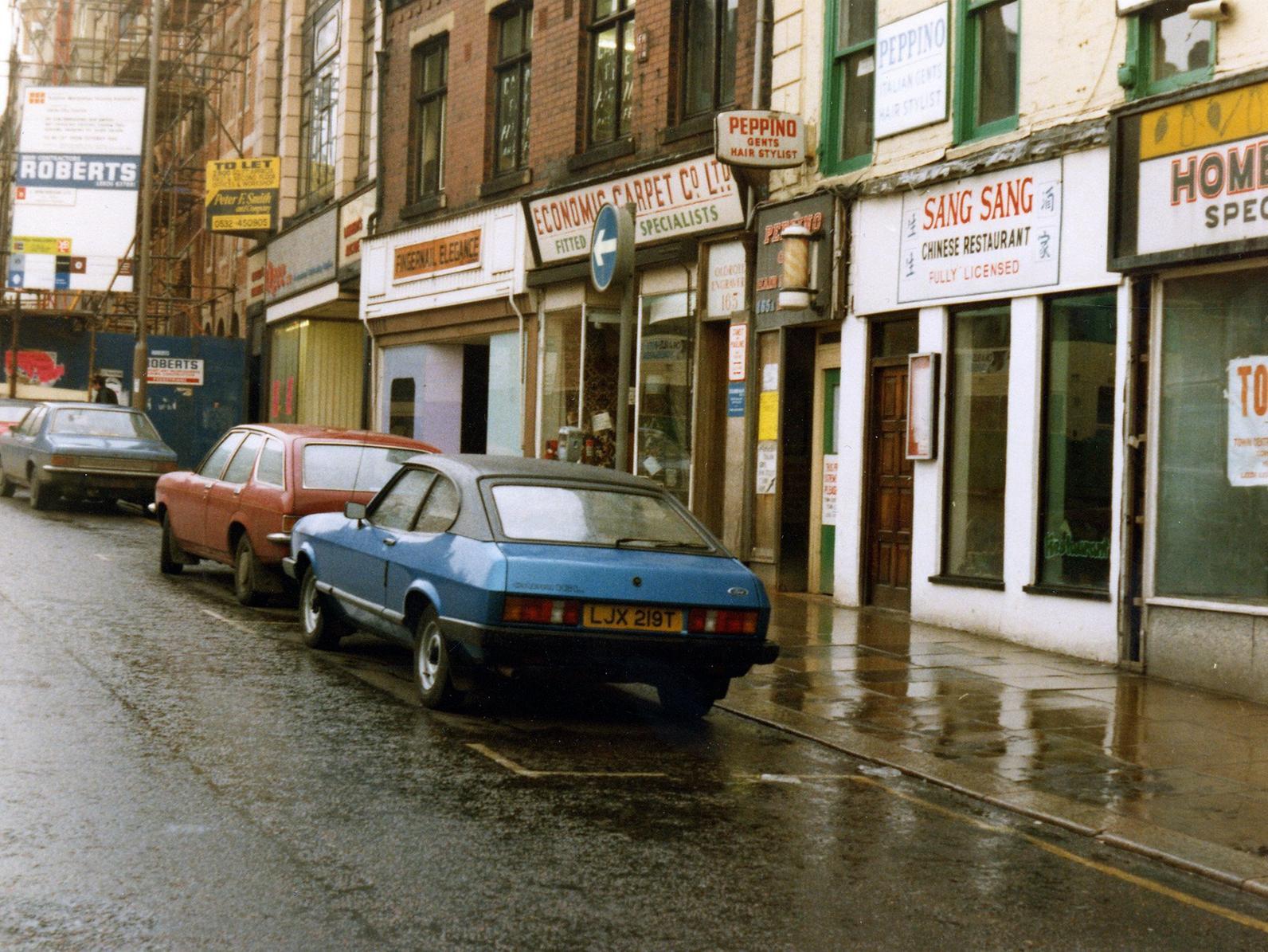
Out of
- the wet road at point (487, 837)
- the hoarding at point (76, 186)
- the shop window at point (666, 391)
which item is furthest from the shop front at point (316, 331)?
the wet road at point (487, 837)

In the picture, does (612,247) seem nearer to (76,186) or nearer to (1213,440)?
(1213,440)

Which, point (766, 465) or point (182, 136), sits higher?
point (182, 136)

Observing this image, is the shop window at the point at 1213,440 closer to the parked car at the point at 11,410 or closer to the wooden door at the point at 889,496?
the wooden door at the point at 889,496

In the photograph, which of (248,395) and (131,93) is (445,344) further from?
(131,93)

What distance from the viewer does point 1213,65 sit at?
1142 centimetres

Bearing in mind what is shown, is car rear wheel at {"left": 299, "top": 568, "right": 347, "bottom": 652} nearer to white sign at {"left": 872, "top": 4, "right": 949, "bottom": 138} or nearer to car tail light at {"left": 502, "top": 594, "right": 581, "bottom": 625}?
car tail light at {"left": 502, "top": 594, "right": 581, "bottom": 625}

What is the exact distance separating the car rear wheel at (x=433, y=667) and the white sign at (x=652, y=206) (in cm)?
805

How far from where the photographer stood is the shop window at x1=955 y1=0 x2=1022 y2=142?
1376cm

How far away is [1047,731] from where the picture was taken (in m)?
9.21

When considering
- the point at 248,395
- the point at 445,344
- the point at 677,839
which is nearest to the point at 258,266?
the point at 248,395

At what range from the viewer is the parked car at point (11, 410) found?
2873 cm

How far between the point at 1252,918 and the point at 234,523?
983 cm

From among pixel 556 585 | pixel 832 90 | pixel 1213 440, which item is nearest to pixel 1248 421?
pixel 1213 440

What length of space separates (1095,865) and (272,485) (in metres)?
8.44
